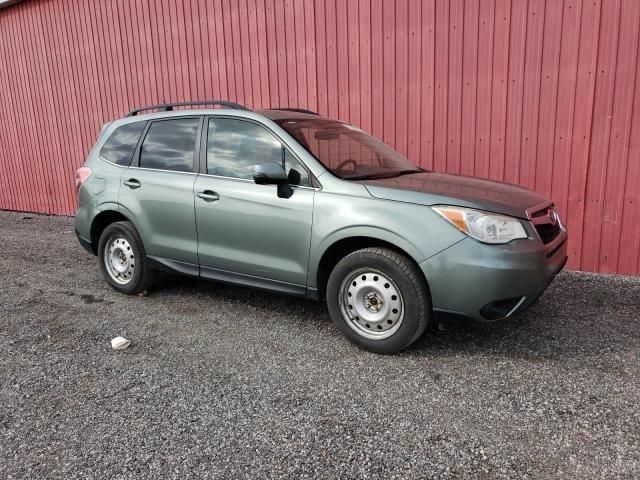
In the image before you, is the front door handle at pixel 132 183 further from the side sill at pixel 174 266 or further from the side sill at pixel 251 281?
the side sill at pixel 251 281

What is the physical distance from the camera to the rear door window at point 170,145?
4.35 m

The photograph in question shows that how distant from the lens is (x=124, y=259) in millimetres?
4848

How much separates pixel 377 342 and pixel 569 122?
344 centimetres

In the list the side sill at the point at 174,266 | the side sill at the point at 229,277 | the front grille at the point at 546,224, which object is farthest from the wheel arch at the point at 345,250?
the side sill at the point at 174,266

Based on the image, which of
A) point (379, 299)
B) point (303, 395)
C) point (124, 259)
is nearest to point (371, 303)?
point (379, 299)

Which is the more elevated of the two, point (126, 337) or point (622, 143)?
point (622, 143)

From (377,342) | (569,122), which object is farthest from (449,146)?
(377,342)

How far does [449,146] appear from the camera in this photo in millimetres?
5859

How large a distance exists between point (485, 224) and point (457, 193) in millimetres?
343

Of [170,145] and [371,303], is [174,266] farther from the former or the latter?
[371,303]

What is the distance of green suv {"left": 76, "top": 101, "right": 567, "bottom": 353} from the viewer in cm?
314

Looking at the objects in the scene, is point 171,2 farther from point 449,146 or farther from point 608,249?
point 608,249

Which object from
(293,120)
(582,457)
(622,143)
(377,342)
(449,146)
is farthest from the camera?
(449,146)

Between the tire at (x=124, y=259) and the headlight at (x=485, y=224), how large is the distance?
2.91 m
